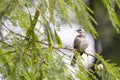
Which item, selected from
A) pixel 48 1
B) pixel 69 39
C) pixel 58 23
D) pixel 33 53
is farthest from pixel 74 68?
pixel 69 39

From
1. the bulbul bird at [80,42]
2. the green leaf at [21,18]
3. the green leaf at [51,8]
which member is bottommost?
the bulbul bird at [80,42]

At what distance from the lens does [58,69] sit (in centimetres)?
164

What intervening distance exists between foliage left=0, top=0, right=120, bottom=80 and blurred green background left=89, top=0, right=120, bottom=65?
1259 mm

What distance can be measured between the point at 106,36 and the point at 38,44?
1.59 m

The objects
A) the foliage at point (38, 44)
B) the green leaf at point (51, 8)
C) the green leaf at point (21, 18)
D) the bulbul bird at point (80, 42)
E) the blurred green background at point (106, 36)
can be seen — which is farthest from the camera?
the blurred green background at point (106, 36)

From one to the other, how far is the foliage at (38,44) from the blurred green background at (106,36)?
1.26 m

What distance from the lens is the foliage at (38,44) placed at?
1385mm

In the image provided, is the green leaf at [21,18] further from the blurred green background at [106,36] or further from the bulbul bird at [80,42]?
the blurred green background at [106,36]

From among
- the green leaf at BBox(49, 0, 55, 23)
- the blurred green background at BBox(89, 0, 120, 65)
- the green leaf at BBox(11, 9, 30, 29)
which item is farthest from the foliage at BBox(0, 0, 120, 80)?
the blurred green background at BBox(89, 0, 120, 65)

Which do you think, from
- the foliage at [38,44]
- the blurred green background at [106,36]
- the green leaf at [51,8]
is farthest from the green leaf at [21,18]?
the blurred green background at [106,36]

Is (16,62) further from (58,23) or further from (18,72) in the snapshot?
(58,23)

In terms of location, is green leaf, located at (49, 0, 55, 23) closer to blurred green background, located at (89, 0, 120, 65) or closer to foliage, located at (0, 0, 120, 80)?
foliage, located at (0, 0, 120, 80)

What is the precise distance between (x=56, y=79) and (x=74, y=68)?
0.44 m

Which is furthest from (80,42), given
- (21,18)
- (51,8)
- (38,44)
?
(51,8)
